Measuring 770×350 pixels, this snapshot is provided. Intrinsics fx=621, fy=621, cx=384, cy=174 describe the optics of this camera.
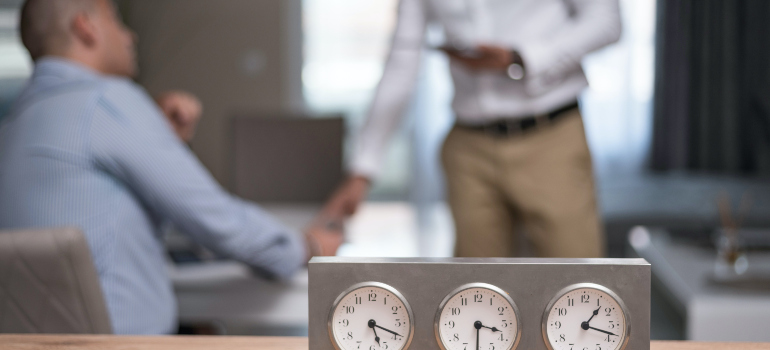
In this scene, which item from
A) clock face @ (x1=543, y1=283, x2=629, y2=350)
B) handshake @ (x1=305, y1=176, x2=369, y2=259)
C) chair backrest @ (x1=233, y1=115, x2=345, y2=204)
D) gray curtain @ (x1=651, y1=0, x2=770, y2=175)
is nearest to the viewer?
clock face @ (x1=543, y1=283, x2=629, y2=350)

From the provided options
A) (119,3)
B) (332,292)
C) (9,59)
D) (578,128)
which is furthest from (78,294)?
(119,3)

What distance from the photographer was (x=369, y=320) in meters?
0.53

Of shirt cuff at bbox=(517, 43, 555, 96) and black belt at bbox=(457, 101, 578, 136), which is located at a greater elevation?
shirt cuff at bbox=(517, 43, 555, 96)

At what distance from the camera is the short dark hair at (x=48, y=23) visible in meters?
1.09

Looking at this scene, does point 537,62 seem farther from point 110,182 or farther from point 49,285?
point 49,285

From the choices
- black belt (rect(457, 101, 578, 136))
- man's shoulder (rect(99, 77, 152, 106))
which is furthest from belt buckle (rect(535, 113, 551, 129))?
man's shoulder (rect(99, 77, 152, 106))

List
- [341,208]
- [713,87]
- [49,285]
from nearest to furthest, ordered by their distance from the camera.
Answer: [49,285] < [341,208] < [713,87]

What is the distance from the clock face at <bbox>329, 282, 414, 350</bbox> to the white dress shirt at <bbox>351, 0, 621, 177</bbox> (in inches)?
29.0

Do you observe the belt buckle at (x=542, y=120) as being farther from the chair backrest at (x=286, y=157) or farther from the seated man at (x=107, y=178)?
the chair backrest at (x=286, y=157)

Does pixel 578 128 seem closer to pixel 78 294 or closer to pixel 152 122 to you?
pixel 152 122

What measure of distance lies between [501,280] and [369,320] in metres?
0.12

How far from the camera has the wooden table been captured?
594 mm

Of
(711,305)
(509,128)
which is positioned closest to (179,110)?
(509,128)

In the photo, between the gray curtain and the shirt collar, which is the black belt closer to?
the shirt collar
